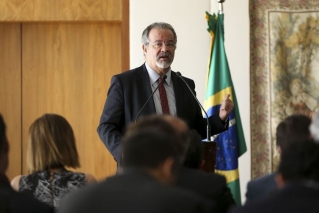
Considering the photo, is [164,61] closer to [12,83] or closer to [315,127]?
[315,127]

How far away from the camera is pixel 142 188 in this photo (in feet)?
6.70

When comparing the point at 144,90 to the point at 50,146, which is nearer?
the point at 50,146

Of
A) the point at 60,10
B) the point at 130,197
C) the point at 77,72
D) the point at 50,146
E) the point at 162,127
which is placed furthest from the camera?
the point at 77,72

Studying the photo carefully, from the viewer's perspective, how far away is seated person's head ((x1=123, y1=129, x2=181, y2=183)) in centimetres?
213

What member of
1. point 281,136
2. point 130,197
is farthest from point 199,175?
point 130,197

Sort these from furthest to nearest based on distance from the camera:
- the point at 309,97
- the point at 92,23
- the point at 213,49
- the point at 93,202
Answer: the point at 92,23
the point at 309,97
the point at 213,49
the point at 93,202

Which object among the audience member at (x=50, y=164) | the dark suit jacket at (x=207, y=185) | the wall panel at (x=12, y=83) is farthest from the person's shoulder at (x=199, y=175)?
the wall panel at (x=12, y=83)

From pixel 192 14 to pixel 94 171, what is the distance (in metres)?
1.89

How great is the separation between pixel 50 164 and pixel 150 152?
0.97 m

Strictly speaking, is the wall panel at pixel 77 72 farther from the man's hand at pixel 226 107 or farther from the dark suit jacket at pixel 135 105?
the man's hand at pixel 226 107

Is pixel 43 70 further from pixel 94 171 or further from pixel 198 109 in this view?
pixel 198 109

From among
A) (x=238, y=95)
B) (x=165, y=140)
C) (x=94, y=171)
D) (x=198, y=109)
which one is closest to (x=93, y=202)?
(x=165, y=140)

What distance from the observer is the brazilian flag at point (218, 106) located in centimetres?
553

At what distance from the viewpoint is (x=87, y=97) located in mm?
6879
